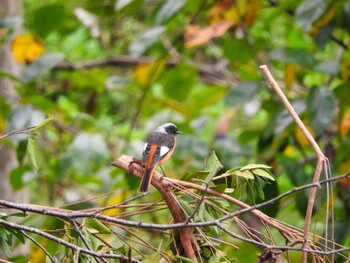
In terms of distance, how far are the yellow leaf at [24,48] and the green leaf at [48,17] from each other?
32 cm

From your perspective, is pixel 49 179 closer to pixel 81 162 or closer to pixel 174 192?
pixel 81 162

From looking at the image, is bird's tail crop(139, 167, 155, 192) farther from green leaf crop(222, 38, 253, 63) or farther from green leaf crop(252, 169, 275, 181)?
green leaf crop(222, 38, 253, 63)

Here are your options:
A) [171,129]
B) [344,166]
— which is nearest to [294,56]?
[344,166]

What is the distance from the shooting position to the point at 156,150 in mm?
2291

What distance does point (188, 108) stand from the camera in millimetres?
4125

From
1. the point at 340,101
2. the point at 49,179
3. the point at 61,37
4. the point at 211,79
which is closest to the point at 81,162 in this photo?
the point at 49,179

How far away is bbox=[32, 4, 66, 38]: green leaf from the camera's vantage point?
140 inches

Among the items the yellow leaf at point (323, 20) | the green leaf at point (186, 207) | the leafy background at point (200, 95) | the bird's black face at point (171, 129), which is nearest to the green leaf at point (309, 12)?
the leafy background at point (200, 95)

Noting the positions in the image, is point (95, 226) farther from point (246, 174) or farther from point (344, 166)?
point (344, 166)

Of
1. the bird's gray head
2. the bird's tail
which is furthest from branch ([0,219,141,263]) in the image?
the bird's gray head

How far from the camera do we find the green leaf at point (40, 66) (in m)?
3.57

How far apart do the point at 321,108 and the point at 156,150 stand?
1058 millimetres

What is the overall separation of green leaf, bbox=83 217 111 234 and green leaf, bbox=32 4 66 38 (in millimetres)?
1803

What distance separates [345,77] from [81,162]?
1090mm
